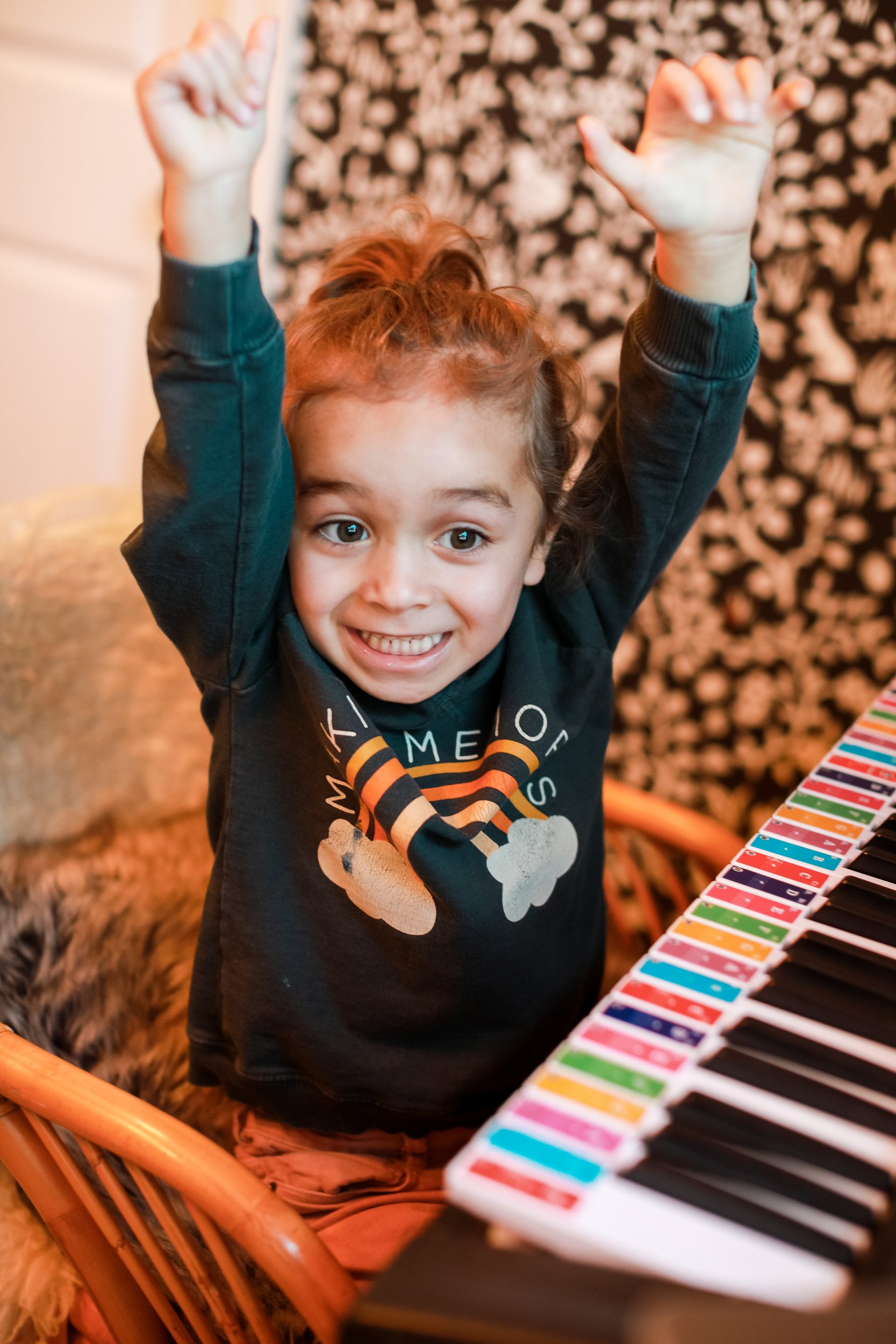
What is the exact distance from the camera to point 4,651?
1056 millimetres

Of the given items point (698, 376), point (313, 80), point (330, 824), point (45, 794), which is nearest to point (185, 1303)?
point (330, 824)

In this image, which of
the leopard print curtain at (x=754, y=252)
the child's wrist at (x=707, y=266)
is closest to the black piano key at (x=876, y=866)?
the child's wrist at (x=707, y=266)

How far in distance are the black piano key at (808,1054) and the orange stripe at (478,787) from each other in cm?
32

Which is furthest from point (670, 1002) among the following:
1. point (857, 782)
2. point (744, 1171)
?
point (857, 782)

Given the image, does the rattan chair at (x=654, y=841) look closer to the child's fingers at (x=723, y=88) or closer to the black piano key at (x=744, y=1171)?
the black piano key at (x=744, y=1171)

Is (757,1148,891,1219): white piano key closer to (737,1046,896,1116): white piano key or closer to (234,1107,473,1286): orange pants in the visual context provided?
(737,1046,896,1116): white piano key

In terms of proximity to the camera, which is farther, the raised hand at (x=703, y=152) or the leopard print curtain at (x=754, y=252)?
the leopard print curtain at (x=754, y=252)

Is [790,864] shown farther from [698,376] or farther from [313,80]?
[313,80]

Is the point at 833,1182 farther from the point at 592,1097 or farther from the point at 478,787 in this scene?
the point at 478,787

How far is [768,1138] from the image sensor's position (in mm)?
570

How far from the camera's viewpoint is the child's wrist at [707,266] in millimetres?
791

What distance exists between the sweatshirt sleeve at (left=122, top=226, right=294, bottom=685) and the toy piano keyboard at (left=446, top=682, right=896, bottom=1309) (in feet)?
1.35

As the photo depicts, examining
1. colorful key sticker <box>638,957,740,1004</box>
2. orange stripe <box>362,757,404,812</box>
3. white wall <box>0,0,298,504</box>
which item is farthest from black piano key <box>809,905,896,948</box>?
white wall <box>0,0,298,504</box>

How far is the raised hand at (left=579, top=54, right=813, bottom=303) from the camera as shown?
0.71 meters
